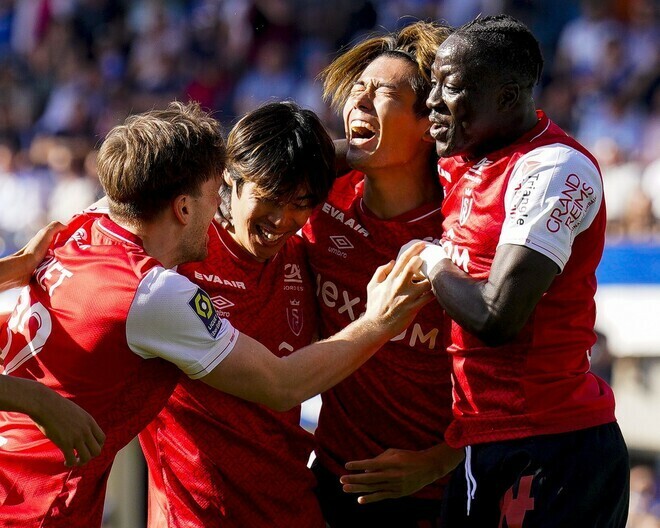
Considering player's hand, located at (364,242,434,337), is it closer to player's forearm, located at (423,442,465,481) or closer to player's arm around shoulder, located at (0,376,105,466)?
player's forearm, located at (423,442,465,481)

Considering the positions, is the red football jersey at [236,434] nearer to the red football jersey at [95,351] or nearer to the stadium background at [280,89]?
the red football jersey at [95,351]

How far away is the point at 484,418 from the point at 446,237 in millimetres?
606

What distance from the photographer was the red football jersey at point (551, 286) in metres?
3.19

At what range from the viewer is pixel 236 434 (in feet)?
12.7

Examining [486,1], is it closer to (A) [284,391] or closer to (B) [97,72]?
(B) [97,72]

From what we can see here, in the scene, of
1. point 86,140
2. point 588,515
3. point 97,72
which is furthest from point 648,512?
point 97,72

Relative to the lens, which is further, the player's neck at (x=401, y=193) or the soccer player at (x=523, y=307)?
the player's neck at (x=401, y=193)

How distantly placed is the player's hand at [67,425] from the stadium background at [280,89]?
3.09 metres

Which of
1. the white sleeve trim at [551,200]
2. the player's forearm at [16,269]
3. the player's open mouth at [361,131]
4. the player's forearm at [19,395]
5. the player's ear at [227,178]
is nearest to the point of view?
the player's forearm at [19,395]

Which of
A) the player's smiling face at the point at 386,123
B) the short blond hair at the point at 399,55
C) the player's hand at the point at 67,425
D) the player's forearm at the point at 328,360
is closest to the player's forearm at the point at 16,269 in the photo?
the player's hand at the point at 67,425

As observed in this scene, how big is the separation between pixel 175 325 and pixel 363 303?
38.8 inches

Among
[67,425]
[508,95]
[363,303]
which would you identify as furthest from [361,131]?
[67,425]

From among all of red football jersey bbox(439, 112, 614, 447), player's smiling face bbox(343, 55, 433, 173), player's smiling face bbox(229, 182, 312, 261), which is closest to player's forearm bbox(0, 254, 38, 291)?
player's smiling face bbox(229, 182, 312, 261)

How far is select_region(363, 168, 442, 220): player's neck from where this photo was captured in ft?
13.5
